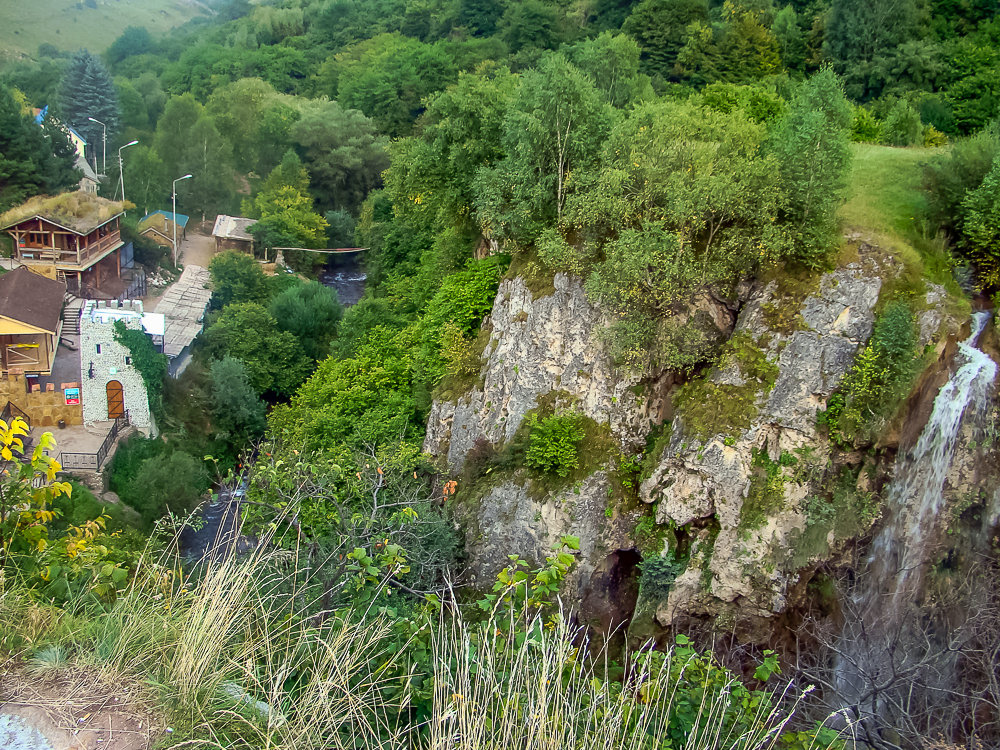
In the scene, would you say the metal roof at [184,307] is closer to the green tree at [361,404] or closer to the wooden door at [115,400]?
the wooden door at [115,400]

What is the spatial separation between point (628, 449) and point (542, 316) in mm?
3270

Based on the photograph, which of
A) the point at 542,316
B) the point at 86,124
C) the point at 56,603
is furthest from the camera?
the point at 86,124

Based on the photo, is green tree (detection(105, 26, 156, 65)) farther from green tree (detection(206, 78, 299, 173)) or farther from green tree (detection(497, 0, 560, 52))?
green tree (detection(497, 0, 560, 52))

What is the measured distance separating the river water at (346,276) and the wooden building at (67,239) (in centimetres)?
1011

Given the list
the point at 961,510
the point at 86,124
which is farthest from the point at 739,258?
the point at 86,124

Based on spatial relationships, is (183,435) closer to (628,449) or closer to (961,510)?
(628,449)

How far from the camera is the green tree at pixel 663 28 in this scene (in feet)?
112

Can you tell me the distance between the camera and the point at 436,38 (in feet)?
182

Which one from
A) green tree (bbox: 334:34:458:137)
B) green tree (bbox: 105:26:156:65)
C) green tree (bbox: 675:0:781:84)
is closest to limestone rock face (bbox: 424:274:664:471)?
green tree (bbox: 675:0:781:84)

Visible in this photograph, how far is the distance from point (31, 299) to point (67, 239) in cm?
799

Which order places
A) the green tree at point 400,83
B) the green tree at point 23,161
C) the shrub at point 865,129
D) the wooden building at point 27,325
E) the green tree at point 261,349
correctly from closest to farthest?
the shrub at point 865,129 → the wooden building at point 27,325 → the green tree at point 261,349 → the green tree at point 23,161 → the green tree at point 400,83

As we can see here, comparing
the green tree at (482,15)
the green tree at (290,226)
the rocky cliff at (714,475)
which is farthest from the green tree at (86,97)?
the rocky cliff at (714,475)

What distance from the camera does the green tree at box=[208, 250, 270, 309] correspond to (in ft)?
111

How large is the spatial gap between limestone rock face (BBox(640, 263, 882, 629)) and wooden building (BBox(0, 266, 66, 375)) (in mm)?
22095
